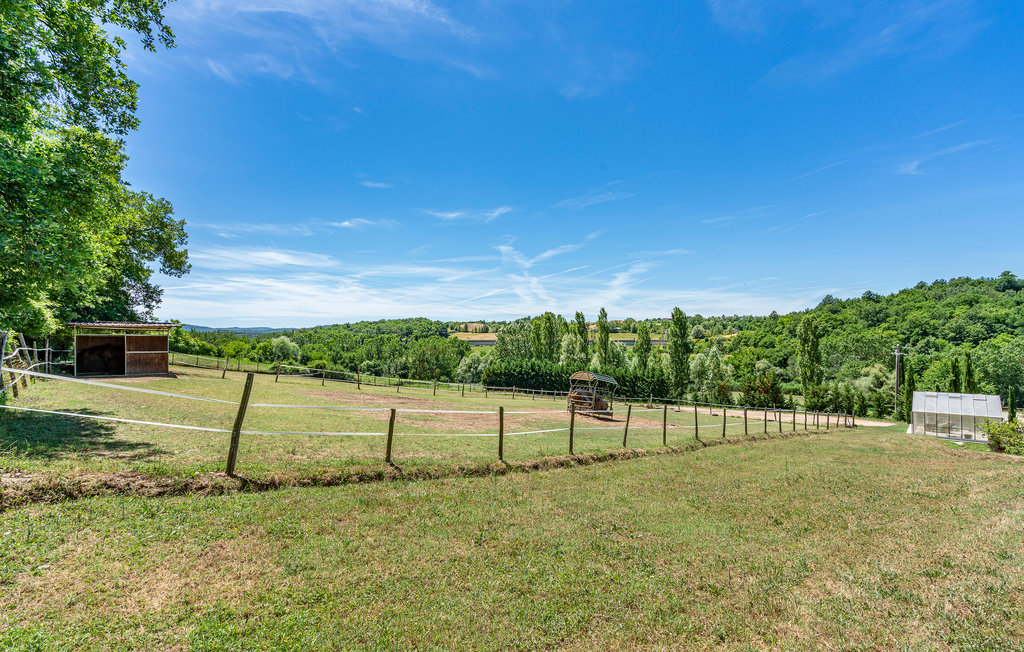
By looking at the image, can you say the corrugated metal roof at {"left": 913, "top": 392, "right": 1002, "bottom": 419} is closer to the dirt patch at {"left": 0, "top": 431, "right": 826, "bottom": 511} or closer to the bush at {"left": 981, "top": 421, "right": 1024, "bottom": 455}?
the bush at {"left": 981, "top": 421, "right": 1024, "bottom": 455}

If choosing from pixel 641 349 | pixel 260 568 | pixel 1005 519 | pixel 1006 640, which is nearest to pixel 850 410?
pixel 641 349

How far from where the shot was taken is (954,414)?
29.8 m

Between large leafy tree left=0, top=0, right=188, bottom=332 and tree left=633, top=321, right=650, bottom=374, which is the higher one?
large leafy tree left=0, top=0, right=188, bottom=332

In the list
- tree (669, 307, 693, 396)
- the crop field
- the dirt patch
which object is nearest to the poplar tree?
tree (669, 307, 693, 396)

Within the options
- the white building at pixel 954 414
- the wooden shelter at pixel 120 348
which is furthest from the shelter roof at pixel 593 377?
the wooden shelter at pixel 120 348

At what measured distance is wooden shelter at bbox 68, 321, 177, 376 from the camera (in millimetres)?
21734

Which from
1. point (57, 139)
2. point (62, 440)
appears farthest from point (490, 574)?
point (57, 139)

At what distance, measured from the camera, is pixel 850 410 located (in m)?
47.3

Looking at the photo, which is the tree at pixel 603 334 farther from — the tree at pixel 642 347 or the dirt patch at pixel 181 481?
the dirt patch at pixel 181 481

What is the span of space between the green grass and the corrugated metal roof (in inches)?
1304

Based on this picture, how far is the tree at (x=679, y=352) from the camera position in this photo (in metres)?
50.1

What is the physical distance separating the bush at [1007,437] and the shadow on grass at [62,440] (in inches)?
1418

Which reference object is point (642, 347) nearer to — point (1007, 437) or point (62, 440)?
point (1007, 437)

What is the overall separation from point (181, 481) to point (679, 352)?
51.8 m
